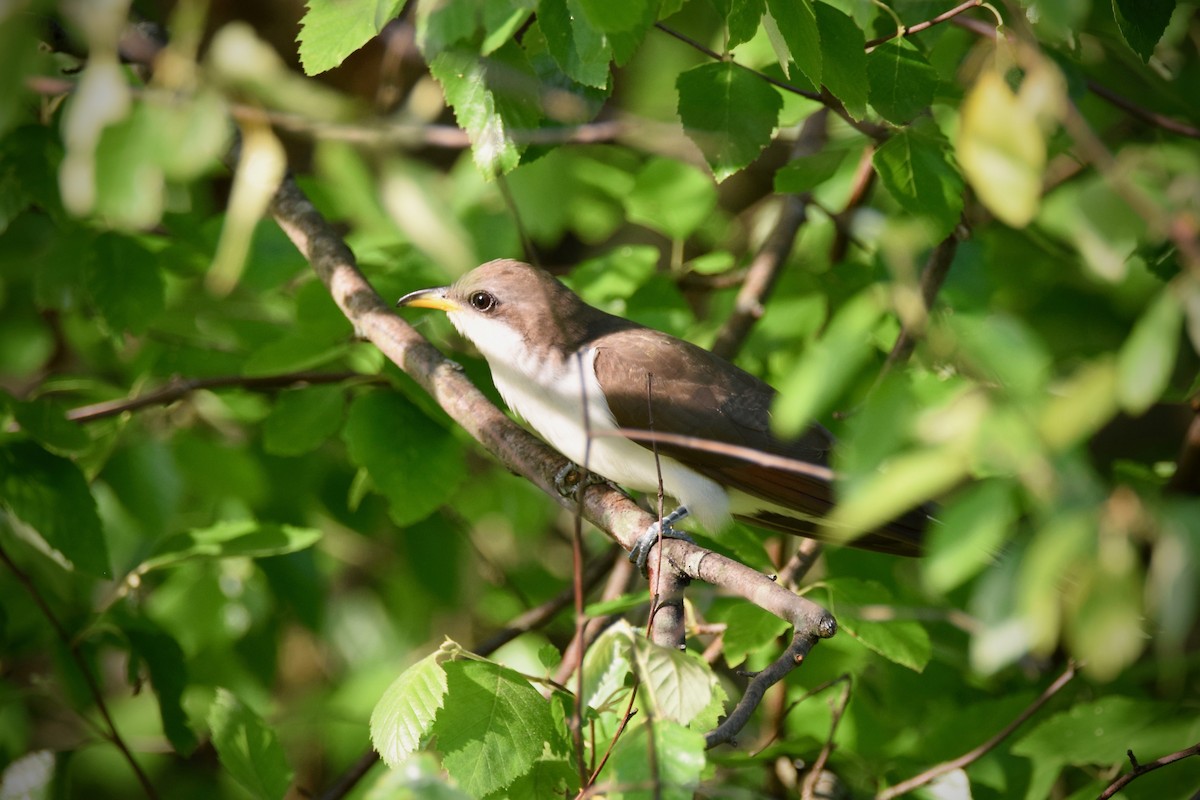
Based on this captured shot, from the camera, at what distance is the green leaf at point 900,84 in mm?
2717

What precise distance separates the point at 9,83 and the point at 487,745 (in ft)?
4.80

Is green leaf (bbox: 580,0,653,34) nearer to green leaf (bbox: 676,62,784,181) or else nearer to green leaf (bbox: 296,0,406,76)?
green leaf (bbox: 296,0,406,76)

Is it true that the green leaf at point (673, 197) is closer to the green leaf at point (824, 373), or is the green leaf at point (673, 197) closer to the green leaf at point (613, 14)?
the green leaf at point (613, 14)

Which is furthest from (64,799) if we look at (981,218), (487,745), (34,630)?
(981,218)

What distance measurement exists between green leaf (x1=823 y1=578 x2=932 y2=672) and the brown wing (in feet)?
1.26

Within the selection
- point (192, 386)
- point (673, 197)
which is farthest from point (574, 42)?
point (192, 386)

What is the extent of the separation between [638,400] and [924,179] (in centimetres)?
114

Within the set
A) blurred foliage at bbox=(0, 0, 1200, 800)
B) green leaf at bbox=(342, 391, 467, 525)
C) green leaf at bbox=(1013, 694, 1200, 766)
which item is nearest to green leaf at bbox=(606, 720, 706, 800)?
blurred foliage at bbox=(0, 0, 1200, 800)

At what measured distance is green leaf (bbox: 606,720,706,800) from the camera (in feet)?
5.53

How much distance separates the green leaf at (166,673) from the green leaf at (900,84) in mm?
2675

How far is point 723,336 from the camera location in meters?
4.07

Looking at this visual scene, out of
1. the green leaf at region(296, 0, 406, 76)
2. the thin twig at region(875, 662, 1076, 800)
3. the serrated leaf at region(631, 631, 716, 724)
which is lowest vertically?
the thin twig at region(875, 662, 1076, 800)

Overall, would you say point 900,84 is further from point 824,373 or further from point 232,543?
point 232,543

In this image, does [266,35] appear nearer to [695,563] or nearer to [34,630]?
[34,630]
